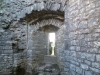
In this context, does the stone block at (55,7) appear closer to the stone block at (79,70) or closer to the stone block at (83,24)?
the stone block at (83,24)

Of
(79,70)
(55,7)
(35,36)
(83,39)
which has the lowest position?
(79,70)

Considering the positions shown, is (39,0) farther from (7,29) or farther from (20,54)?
(20,54)

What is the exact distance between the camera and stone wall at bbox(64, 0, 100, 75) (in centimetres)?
226

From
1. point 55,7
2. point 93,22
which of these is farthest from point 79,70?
point 55,7

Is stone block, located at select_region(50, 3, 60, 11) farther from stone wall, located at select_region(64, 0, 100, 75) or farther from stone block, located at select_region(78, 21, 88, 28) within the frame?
stone block, located at select_region(78, 21, 88, 28)

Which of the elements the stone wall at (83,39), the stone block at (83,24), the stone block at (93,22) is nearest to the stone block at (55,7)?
the stone wall at (83,39)

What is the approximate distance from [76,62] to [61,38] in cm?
196

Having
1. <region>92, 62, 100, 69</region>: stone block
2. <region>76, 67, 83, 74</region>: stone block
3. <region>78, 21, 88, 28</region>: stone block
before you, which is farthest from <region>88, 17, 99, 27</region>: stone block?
<region>76, 67, 83, 74</region>: stone block

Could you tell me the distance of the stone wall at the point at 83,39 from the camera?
2256 mm

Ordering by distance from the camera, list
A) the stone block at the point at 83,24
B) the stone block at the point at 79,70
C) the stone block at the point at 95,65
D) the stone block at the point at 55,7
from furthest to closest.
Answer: the stone block at the point at 55,7 → the stone block at the point at 79,70 → the stone block at the point at 83,24 → the stone block at the point at 95,65

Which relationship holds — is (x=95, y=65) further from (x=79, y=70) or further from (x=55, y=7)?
(x=55, y=7)

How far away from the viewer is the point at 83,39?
2.68m

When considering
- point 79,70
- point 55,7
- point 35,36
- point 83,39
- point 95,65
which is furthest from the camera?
point 35,36

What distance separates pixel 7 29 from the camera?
487 centimetres
